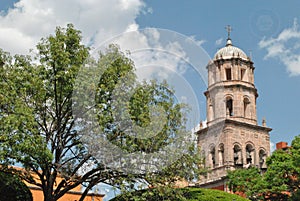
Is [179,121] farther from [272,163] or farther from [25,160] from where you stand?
[272,163]

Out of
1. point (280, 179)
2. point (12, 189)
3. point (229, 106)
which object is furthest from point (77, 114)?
point (229, 106)

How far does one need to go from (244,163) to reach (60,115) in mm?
31745

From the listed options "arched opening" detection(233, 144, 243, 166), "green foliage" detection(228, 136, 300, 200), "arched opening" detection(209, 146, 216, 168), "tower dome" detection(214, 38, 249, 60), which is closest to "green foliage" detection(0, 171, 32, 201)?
"green foliage" detection(228, 136, 300, 200)

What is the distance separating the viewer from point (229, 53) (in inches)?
2035

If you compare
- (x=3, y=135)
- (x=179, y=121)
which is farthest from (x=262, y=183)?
(x=3, y=135)

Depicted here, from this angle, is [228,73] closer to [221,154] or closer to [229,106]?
[229,106]

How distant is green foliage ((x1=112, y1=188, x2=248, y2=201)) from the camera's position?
56.0 feet

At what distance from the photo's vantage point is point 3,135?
15984mm

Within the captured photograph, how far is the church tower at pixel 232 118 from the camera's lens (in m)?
48.2

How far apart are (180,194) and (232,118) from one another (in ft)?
107

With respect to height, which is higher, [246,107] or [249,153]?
[246,107]

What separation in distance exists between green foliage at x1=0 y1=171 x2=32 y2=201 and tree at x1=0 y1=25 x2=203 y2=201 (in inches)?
22.9

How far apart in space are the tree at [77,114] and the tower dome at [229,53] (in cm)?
3378

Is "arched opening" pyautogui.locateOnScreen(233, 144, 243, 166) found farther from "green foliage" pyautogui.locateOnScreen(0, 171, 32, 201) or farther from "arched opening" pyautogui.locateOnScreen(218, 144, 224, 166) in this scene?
"green foliage" pyautogui.locateOnScreen(0, 171, 32, 201)
